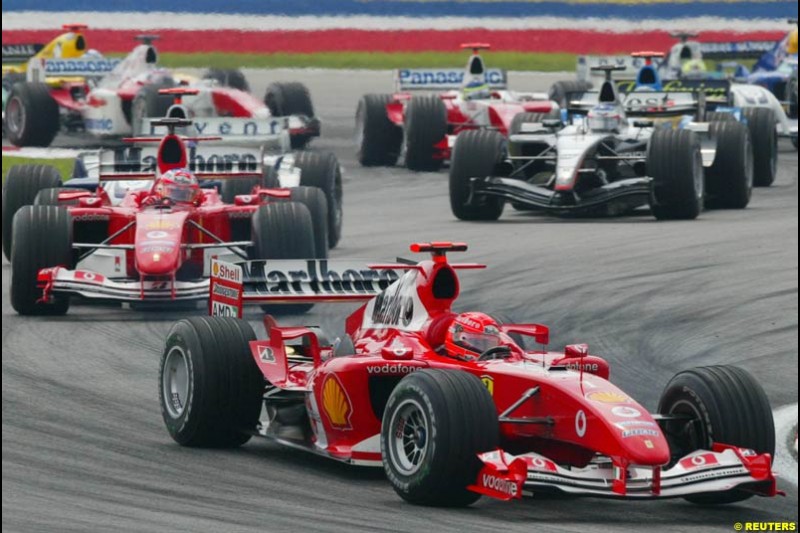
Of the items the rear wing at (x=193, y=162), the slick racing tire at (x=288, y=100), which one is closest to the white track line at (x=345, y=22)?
the slick racing tire at (x=288, y=100)

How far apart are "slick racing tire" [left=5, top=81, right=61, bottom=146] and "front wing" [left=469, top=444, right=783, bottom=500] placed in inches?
1057

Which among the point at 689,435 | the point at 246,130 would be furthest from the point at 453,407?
the point at 246,130

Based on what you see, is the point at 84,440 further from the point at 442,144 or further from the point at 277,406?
the point at 442,144

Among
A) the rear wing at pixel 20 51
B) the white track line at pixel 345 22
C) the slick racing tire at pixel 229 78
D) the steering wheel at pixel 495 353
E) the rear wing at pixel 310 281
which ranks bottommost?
the steering wheel at pixel 495 353

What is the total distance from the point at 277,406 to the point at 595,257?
9.79 m

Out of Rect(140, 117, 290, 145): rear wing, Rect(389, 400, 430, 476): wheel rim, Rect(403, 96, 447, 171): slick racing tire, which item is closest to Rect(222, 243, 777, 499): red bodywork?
Rect(389, 400, 430, 476): wheel rim

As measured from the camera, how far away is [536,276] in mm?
21188

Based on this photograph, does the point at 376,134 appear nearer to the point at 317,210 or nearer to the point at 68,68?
the point at 68,68

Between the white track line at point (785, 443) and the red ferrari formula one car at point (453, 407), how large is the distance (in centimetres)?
150

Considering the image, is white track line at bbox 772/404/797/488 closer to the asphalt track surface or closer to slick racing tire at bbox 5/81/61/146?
the asphalt track surface

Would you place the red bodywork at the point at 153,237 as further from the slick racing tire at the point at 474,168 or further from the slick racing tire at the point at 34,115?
the slick racing tire at the point at 34,115

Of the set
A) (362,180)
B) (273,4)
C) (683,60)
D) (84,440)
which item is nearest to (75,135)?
(273,4)

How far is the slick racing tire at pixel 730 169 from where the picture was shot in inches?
1070

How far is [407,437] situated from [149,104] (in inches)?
929
